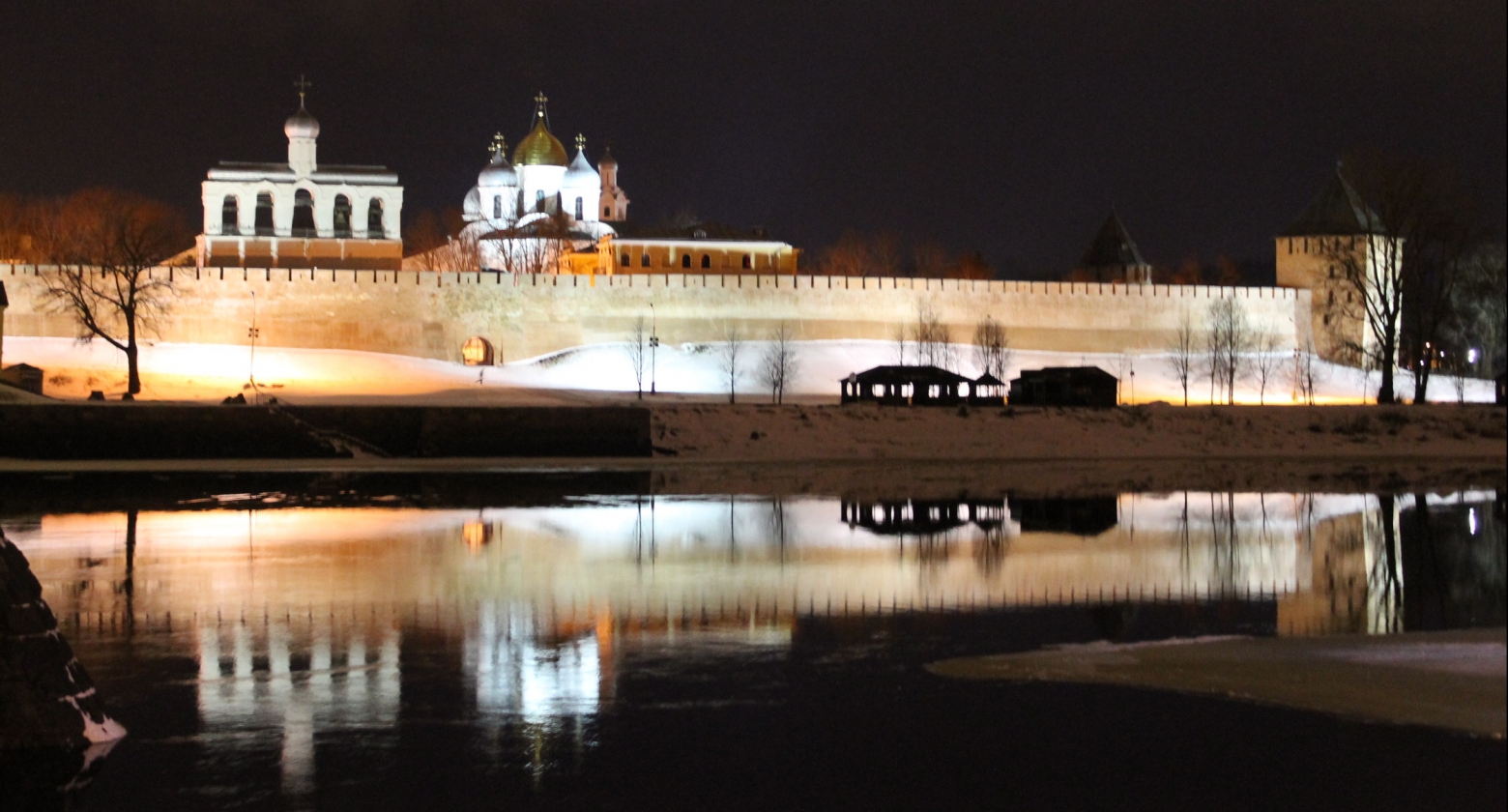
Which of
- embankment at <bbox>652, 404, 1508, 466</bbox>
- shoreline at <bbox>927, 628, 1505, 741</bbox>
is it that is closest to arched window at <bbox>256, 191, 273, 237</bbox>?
embankment at <bbox>652, 404, 1508, 466</bbox>

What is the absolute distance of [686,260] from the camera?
52.4 meters

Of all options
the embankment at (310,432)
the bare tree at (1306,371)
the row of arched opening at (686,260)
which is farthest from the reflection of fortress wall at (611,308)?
the embankment at (310,432)

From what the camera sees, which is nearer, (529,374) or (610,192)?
(529,374)

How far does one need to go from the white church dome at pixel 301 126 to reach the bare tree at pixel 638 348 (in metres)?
17.1

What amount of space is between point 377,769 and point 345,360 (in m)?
30.9

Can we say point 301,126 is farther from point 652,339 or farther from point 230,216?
point 652,339

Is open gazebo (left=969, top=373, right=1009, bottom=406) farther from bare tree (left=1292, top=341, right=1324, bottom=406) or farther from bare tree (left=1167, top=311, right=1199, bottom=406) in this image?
bare tree (left=1292, top=341, right=1324, bottom=406)

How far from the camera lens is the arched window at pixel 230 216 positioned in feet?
170

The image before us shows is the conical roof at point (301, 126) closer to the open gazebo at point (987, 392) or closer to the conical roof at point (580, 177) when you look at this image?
the conical roof at point (580, 177)

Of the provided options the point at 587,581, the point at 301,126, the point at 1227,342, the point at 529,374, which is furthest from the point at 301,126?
the point at 587,581

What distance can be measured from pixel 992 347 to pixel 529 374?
467 inches

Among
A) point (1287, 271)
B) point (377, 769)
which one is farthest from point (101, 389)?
point (1287, 271)

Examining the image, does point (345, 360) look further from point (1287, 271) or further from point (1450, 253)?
point (1287, 271)

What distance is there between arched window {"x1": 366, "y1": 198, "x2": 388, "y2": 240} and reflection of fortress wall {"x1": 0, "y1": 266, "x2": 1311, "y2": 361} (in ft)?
40.8
